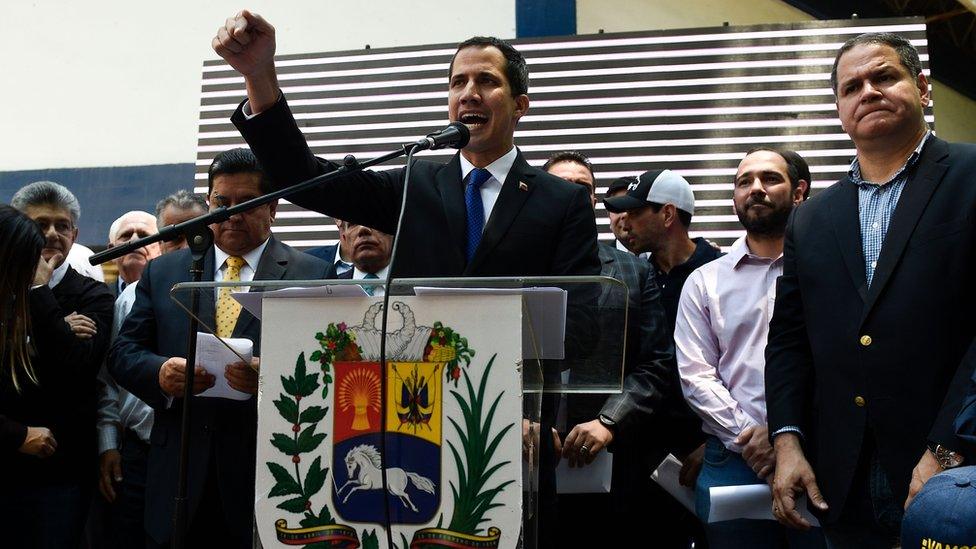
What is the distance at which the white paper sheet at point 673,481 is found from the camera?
304 centimetres

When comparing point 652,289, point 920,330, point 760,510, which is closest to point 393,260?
point 920,330

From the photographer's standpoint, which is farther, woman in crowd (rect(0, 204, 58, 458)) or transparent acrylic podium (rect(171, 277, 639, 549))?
woman in crowd (rect(0, 204, 58, 458))

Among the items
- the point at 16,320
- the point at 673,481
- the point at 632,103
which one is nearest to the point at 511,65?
the point at 673,481

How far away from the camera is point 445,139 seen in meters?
1.99

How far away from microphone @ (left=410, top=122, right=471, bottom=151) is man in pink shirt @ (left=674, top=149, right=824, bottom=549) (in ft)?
4.29

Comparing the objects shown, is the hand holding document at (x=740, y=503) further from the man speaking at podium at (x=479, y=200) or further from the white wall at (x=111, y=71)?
the white wall at (x=111, y=71)

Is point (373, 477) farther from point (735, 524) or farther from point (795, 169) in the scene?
point (795, 169)

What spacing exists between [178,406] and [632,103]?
350 cm

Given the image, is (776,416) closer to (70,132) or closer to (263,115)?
(263,115)

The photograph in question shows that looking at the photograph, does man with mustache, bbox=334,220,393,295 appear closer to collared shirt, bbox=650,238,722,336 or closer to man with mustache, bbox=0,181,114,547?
man with mustache, bbox=0,181,114,547

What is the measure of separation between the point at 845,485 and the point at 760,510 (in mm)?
467

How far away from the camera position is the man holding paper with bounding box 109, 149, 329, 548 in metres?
2.54

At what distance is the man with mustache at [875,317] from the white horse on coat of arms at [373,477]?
108 cm

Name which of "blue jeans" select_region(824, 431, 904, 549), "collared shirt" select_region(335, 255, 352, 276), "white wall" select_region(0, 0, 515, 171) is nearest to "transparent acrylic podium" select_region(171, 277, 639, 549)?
"blue jeans" select_region(824, 431, 904, 549)
